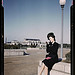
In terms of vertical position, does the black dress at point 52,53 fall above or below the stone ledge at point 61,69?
above

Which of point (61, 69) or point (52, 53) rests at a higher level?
point (52, 53)

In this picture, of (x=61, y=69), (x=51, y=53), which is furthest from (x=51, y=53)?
(x=61, y=69)

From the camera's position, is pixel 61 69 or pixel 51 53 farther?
pixel 51 53

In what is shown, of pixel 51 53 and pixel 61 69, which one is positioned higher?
pixel 51 53

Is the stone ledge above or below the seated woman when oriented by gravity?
below

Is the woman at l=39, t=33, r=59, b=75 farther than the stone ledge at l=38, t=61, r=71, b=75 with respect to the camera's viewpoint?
Yes

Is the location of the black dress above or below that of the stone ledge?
above

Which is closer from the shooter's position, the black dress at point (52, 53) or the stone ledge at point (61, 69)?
the stone ledge at point (61, 69)

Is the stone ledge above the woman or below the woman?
below

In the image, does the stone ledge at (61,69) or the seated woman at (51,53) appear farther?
the seated woman at (51,53)

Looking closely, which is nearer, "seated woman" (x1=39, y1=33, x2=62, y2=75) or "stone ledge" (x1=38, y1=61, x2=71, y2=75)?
"stone ledge" (x1=38, y1=61, x2=71, y2=75)

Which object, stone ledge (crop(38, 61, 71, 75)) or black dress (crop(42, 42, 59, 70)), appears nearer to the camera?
stone ledge (crop(38, 61, 71, 75))

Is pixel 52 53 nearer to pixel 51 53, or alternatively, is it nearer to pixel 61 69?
pixel 51 53

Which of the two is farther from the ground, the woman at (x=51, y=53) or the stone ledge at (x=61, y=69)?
the woman at (x=51, y=53)
